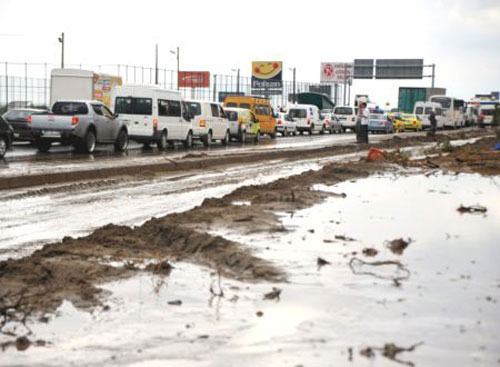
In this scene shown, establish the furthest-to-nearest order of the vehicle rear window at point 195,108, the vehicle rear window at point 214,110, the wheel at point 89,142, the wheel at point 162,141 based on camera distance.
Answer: the vehicle rear window at point 214,110 < the vehicle rear window at point 195,108 < the wheel at point 162,141 < the wheel at point 89,142

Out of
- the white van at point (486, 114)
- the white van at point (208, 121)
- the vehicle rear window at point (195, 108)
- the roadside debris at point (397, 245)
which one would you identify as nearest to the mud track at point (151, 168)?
the white van at point (208, 121)

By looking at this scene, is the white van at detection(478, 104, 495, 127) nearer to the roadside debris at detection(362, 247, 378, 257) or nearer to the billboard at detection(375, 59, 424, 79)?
the billboard at detection(375, 59, 424, 79)

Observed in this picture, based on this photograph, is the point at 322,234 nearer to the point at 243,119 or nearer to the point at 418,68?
the point at 243,119

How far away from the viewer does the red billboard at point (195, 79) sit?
9138 centimetres

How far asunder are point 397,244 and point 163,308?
3.60 meters

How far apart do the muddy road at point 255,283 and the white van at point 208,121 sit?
23.2 meters

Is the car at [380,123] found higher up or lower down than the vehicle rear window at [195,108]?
lower down

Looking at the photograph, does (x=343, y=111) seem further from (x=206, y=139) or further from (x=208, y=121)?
(x=206, y=139)

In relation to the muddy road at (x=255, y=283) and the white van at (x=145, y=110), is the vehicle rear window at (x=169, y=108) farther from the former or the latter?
the muddy road at (x=255, y=283)

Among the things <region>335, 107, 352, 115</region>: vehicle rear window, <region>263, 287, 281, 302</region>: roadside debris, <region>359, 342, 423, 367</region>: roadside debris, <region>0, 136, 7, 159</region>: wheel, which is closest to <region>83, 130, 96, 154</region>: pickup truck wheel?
<region>0, 136, 7, 159</region>: wheel

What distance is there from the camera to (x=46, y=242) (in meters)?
9.71

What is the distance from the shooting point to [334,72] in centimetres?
12369

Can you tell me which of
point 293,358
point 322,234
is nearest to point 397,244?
point 322,234

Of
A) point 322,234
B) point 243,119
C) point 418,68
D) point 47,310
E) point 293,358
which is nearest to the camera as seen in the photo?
point 293,358
